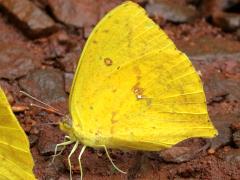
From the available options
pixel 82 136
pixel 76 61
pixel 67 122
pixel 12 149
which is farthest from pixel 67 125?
pixel 76 61

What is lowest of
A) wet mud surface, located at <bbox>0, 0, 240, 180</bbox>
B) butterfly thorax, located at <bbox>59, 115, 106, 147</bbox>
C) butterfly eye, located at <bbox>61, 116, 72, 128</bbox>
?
wet mud surface, located at <bbox>0, 0, 240, 180</bbox>

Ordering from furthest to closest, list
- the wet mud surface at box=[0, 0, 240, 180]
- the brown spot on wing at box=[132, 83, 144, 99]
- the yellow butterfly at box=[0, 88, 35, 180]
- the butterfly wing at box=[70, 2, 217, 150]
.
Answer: the wet mud surface at box=[0, 0, 240, 180] → the brown spot on wing at box=[132, 83, 144, 99] → the butterfly wing at box=[70, 2, 217, 150] → the yellow butterfly at box=[0, 88, 35, 180]

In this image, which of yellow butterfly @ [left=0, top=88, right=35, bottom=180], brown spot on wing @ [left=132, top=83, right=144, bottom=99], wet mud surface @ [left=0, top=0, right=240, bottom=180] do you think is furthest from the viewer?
wet mud surface @ [left=0, top=0, right=240, bottom=180]

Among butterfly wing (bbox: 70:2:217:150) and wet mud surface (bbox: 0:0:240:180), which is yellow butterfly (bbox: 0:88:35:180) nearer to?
butterfly wing (bbox: 70:2:217:150)

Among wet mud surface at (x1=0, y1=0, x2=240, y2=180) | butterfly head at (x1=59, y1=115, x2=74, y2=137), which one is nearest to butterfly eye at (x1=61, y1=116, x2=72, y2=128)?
butterfly head at (x1=59, y1=115, x2=74, y2=137)

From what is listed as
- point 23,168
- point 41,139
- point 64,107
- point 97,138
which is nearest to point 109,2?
point 64,107

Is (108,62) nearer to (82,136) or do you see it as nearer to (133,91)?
(133,91)
